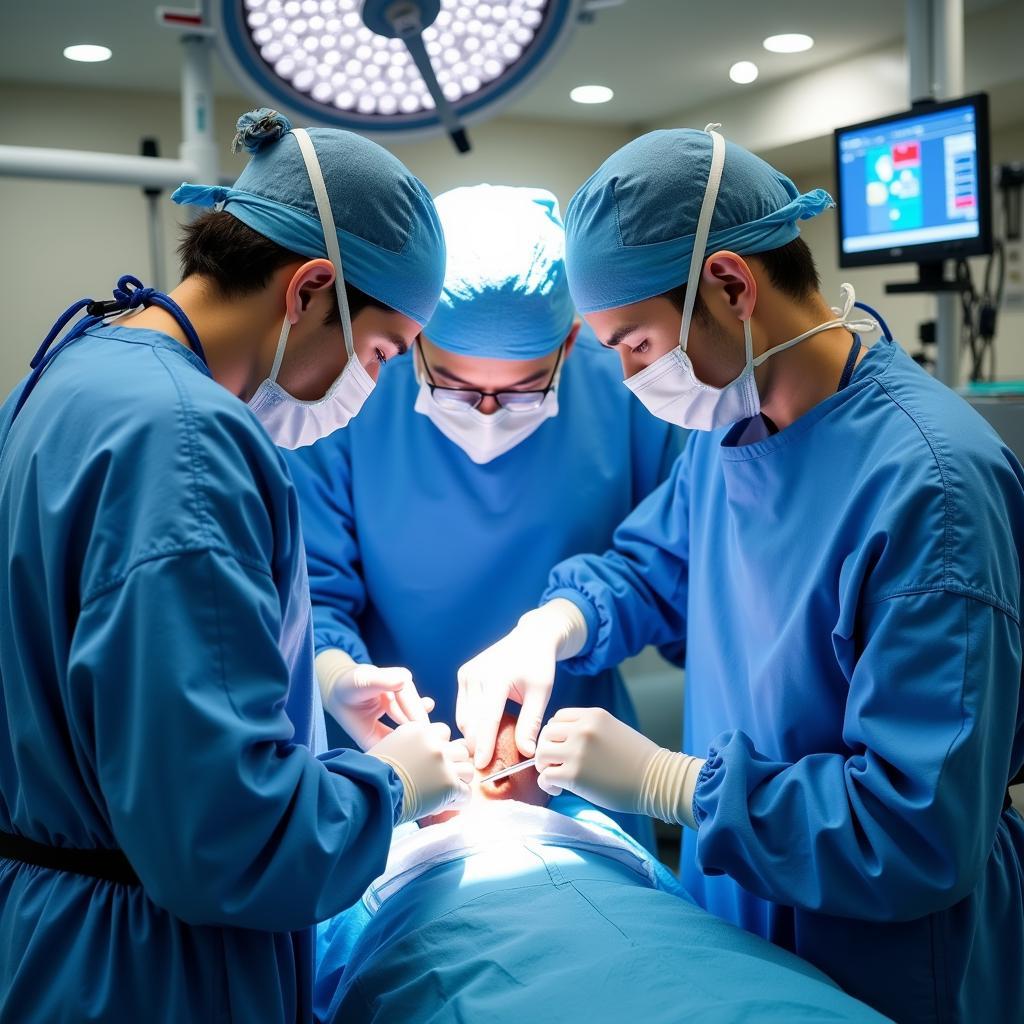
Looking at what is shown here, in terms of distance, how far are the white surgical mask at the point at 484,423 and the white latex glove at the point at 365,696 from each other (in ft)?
1.39

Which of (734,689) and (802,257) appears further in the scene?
(734,689)

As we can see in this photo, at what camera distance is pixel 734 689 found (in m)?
1.54

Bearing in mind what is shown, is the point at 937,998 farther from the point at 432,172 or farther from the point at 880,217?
the point at 432,172

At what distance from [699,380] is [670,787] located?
529mm

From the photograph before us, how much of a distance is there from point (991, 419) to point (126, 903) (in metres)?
1.53

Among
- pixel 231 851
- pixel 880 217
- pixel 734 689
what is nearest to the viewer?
pixel 231 851

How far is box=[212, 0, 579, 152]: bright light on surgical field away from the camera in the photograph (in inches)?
51.7

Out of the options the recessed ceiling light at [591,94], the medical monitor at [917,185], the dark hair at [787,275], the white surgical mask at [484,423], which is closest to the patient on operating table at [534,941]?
the white surgical mask at [484,423]

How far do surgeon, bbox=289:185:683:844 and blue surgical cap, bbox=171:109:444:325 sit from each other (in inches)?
22.0

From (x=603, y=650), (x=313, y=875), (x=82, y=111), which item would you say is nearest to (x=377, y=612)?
(x=603, y=650)

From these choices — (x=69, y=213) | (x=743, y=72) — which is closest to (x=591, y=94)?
(x=743, y=72)

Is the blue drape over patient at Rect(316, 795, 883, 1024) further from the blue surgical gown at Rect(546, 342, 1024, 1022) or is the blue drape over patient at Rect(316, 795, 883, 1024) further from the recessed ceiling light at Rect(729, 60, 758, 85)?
the recessed ceiling light at Rect(729, 60, 758, 85)

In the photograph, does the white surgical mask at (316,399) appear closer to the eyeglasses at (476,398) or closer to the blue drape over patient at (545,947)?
the eyeglasses at (476,398)

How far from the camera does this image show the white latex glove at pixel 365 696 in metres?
1.75
